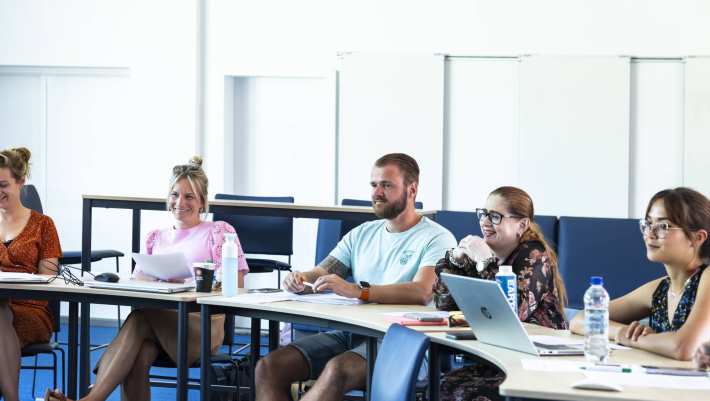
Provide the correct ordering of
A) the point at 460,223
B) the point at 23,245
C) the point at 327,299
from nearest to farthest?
the point at 327,299
the point at 23,245
the point at 460,223

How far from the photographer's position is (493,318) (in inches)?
121

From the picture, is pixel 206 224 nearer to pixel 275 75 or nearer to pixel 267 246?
pixel 267 246

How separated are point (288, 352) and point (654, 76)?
4.33 m

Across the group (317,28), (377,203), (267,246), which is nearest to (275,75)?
(317,28)

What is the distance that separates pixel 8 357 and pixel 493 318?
2452mm

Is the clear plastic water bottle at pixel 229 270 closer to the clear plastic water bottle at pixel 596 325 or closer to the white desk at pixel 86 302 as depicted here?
the white desk at pixel 86 302

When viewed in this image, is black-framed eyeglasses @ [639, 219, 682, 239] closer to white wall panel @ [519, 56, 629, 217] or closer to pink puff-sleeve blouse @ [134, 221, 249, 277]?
pink puff-sleeve blouse @ [134, 221, 249, 277]

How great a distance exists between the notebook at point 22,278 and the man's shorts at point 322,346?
44.8 inches

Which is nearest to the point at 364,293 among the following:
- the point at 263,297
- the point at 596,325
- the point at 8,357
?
the point at 263,297

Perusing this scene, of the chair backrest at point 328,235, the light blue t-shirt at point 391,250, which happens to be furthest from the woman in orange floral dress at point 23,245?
the chair backrest at point 328,235

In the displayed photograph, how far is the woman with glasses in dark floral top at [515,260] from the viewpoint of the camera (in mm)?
3729

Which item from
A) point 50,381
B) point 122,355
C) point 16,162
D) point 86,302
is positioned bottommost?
point 50,381

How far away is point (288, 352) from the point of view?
13.7 ft

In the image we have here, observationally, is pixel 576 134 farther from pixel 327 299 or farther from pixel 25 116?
pixel 25 116
